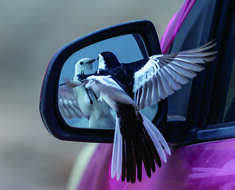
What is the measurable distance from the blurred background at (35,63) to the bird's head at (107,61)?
3972mm

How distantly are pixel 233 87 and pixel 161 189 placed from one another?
0.33 m

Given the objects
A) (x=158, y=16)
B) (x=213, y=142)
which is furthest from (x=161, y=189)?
→ (x=158, y=16)

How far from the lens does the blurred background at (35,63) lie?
17.6 feet

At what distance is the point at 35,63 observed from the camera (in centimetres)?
707

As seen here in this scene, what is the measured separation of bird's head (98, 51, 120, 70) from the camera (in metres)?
1.05

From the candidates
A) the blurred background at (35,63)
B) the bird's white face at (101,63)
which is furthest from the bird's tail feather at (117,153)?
the blurred background at (35,63)

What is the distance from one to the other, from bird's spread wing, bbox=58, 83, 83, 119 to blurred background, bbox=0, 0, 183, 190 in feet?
12.8

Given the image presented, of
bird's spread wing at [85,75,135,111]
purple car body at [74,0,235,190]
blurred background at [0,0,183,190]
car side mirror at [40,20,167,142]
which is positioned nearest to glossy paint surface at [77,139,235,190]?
purple car body at [74,0,235,190]

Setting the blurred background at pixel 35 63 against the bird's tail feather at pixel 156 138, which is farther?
the blurred background at pixel 35 63

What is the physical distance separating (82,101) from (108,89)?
73 millimetres

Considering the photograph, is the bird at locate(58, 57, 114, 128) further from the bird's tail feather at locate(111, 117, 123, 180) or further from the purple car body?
the purple car body

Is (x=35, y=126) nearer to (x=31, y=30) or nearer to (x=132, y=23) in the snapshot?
(x=31, y=30)

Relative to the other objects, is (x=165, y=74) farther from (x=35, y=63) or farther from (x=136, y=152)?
(x=35, y=63)

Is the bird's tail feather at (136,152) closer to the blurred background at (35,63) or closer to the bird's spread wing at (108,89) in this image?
the bird's spread wing at (108,89)
